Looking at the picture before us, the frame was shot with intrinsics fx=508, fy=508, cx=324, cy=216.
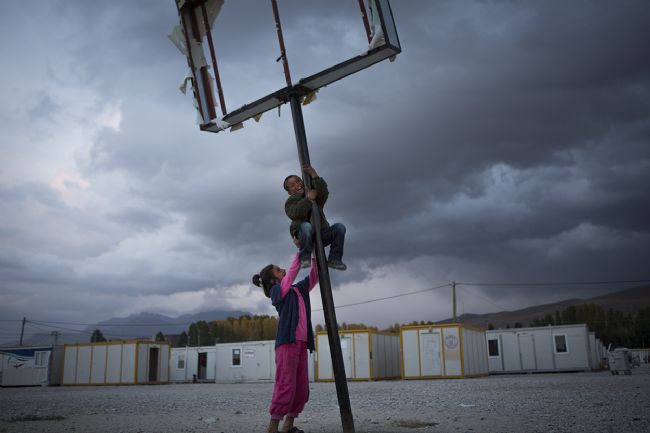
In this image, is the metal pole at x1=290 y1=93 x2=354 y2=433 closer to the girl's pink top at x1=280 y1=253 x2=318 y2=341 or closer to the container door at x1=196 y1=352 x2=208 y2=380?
the girl's pink top at x1=280 y1=253 x2=318 y2=341

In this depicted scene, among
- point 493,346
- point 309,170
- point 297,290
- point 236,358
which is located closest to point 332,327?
point 297,290

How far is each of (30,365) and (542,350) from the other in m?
33.7

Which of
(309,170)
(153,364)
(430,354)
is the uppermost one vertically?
(309,170)

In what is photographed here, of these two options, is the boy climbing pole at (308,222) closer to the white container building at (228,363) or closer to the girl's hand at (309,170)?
the girl's hand at (309,170)

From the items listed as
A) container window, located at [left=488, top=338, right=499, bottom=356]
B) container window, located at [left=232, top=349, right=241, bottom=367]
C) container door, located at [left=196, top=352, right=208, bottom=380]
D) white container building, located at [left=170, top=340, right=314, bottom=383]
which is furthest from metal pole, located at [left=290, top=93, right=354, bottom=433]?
container door, located at [left=196, top=352, right=208, bottom=380]

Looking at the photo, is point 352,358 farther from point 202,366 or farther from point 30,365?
point 30,365

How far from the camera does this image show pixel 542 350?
3055 cm

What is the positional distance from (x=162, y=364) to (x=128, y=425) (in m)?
30.6

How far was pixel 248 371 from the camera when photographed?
33406 millimetres

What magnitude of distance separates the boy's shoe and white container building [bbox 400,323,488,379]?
69.4ft

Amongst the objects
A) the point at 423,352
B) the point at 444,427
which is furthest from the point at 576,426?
the point at 423,352

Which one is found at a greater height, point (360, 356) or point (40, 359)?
point (360, 356)

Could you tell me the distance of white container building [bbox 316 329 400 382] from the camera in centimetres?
2658

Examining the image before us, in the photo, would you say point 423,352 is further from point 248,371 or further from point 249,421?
point 249,421
